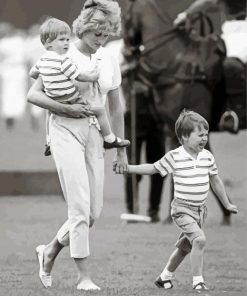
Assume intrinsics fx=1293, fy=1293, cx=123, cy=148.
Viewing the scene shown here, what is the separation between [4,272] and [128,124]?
12.0 ft

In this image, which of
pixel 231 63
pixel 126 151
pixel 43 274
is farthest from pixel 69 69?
pixel 126 151

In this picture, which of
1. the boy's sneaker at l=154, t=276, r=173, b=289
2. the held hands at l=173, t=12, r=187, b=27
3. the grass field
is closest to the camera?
the boy's sneaker at l=154, t=276, r=173, b=289

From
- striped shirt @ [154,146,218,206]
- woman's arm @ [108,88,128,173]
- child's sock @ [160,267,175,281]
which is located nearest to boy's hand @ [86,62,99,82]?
woman's arm @ [108,88,128,173]

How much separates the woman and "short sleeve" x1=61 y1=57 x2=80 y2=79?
0.09 metres

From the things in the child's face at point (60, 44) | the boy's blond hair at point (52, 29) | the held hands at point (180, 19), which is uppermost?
the boy's blond hair at point (52, 29)

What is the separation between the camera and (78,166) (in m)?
6.93

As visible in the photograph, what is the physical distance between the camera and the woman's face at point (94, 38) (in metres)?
6.98

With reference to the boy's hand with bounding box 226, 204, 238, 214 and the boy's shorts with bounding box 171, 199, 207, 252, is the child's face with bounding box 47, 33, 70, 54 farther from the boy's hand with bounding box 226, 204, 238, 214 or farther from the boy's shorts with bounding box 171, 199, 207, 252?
the boy's hand with bounding box 226, 204, 238, 214

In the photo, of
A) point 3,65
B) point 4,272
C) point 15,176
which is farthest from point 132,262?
point 3,65

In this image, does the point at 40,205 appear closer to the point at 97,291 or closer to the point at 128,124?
the point at 128,124

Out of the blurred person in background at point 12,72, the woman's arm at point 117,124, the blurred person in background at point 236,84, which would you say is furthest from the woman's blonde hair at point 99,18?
the blurred person in background at point 12,72

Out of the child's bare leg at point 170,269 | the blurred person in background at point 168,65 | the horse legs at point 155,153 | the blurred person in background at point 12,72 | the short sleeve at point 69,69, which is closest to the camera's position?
the short sleeve at point 69,69

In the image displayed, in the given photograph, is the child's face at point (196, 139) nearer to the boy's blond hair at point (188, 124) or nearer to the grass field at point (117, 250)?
the boy's blond hair at point (188, 124)

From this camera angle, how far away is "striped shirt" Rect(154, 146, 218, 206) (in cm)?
699
